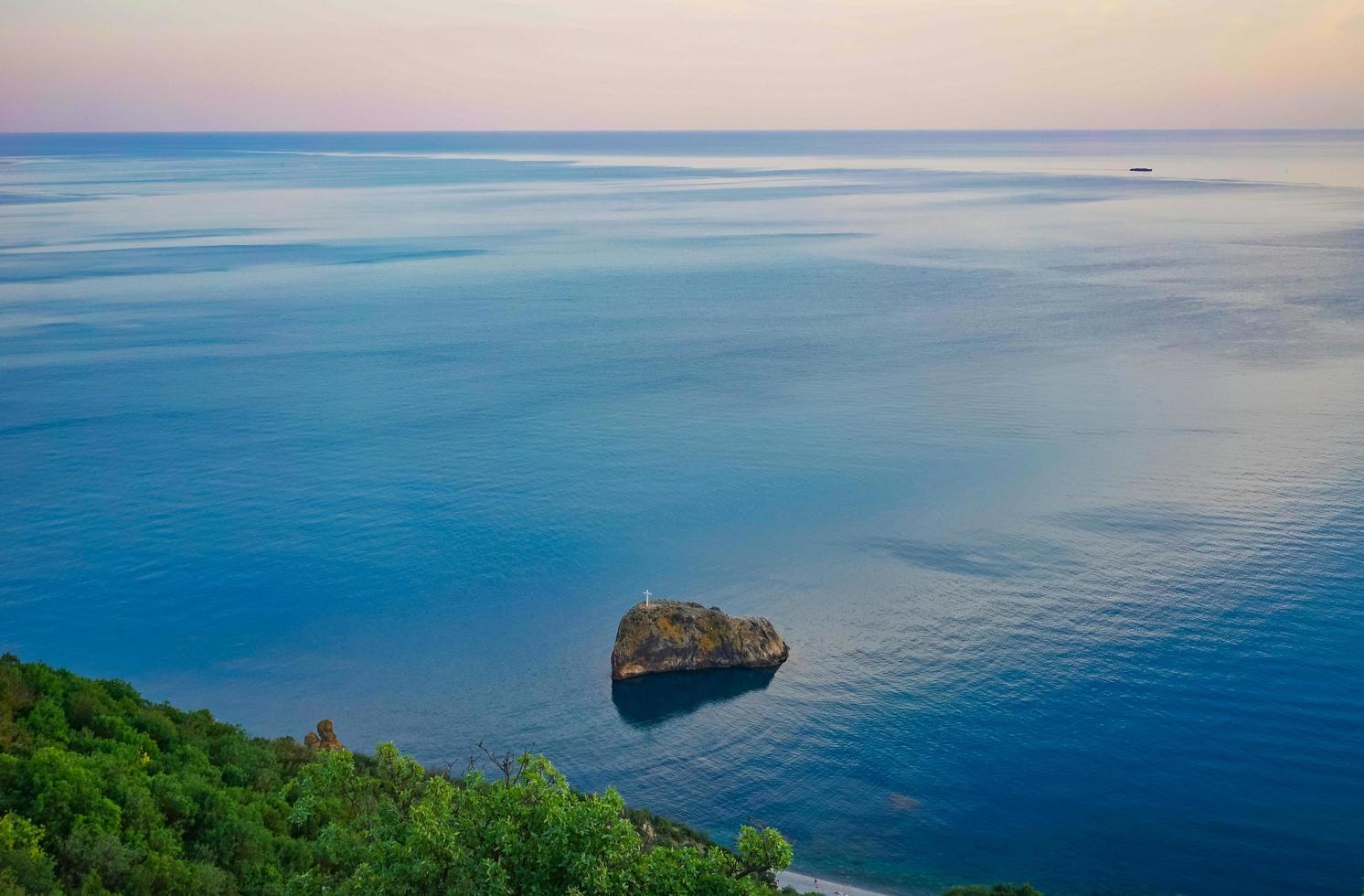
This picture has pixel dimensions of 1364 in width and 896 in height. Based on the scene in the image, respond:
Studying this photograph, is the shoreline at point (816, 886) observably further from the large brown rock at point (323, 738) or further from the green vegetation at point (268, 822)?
the large brown rock at point (323, 738)

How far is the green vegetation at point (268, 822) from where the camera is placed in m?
19.8

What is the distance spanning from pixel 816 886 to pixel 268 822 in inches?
796

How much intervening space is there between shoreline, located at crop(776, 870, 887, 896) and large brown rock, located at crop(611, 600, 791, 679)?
15388 millimetres

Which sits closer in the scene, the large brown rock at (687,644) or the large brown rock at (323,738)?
the large brown rock at (323,738)

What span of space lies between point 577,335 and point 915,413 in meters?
43.9

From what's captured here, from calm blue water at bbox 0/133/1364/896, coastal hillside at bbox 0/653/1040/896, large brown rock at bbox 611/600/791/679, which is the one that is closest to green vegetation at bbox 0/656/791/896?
coastal hillside at bbox 0/653/1040/896

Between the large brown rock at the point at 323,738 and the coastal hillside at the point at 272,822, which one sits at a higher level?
the coastal hillside at the point at 272,822

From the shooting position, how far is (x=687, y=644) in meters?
56.1

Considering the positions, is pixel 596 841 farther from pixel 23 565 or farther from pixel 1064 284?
pixel 1064 284

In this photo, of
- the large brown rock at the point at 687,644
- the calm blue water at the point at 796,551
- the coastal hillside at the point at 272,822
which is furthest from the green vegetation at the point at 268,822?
the large brown rock at the point at 687,644

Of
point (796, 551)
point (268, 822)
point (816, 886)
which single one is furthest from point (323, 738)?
point (796, 551)

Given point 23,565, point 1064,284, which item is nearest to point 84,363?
point 23,565

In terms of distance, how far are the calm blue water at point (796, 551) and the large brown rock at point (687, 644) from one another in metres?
0.99

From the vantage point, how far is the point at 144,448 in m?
84.9
